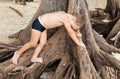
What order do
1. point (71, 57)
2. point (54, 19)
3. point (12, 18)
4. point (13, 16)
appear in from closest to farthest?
point (54, 19) → point (71, 57) → point (12, 18) → point (13, 16)

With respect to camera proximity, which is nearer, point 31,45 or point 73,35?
point 73,35

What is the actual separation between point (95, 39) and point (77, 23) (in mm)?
662

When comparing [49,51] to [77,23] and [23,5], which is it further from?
[23,5]

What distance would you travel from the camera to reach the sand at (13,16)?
22.7 ft

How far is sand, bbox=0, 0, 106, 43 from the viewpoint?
22.7 ft

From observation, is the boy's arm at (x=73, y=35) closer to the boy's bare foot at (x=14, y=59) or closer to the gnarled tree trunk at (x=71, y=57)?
the gnarled tree trunk at (x=71, y=57)

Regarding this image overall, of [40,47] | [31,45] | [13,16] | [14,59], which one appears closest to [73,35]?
[40,47]

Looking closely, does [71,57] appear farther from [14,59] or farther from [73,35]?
[14,59]

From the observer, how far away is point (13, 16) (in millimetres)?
8008

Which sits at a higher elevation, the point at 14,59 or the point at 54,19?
the point at 54,19

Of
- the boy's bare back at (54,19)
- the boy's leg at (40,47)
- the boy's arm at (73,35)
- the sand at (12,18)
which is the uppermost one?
the boy's bare back at (54,19)

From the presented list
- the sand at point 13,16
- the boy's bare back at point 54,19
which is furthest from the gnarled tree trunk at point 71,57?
the sand at point 13,16

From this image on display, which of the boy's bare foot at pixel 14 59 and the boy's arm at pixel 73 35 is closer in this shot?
the boy's arm at pixel 73 35

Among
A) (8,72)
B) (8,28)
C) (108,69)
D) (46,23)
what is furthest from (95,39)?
(8,28)
